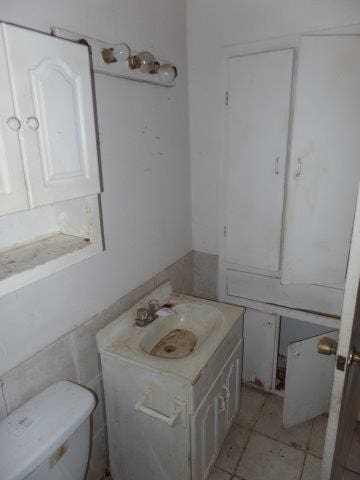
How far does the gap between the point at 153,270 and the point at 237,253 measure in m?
0.53

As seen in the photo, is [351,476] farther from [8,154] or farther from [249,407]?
[8,154]

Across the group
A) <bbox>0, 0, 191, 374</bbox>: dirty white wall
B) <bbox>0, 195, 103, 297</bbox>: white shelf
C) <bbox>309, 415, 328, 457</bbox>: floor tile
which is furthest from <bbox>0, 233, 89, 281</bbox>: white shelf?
<bbox>309, 415, 328, 457</bbox>: floor tile

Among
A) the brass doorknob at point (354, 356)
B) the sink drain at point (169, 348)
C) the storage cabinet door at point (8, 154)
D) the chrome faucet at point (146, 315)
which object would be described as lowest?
the sink drain at point (169, 348)

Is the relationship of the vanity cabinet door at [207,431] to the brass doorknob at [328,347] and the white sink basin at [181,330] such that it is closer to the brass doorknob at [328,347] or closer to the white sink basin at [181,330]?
the white sink basin at [181,330]

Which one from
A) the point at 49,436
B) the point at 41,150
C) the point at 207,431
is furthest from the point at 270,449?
the point at 41,150

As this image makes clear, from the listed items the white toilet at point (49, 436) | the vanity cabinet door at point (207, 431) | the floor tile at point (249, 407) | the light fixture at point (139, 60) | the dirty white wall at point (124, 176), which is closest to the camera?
the white toilet at point (49, 436)

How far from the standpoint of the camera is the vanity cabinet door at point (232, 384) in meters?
1.63

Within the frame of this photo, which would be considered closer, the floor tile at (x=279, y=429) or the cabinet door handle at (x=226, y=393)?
the cabinet door handle at (x=226, y=393)

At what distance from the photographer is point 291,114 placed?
1.66m

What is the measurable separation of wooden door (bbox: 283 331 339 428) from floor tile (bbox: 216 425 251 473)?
0.25 metres

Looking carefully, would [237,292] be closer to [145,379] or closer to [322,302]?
[322,302]

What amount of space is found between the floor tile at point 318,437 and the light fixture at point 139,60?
2.01 meters

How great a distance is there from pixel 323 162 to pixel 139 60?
95 cm

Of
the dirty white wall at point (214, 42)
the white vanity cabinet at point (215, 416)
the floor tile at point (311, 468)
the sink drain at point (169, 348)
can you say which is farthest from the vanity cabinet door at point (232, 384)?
the dirty white wall at point (214, 42)
